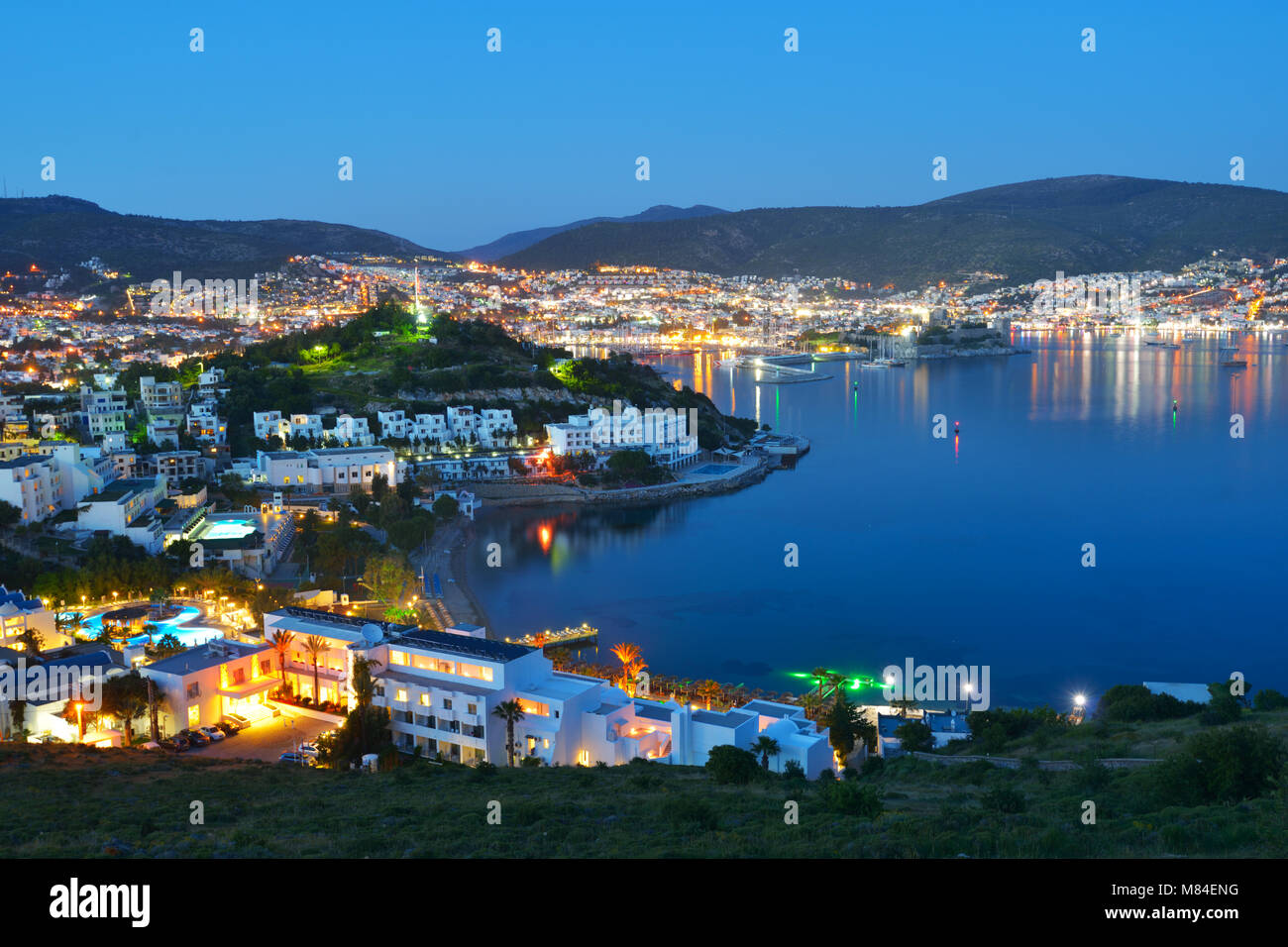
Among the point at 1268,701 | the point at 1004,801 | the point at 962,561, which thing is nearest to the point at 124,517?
the point at 1004,801

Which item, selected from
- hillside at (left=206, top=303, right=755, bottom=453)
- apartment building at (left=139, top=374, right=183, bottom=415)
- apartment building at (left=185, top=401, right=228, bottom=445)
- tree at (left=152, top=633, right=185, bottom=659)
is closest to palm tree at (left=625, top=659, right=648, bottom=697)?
tree at (left=152, top=633, right=185, bottom=659)

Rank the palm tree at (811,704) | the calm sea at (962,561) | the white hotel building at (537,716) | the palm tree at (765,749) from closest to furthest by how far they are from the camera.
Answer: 1. the palm tree at (765,749)
2. the white hotel building at (537,716)
3. the palm tree at (811,704)
4. the calm sea at (962,561)

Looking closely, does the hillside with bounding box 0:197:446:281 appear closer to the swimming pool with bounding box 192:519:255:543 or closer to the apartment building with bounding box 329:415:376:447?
the apartment building with bounding box 329:415:376:447

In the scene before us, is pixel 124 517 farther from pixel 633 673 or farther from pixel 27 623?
pixel 633 673

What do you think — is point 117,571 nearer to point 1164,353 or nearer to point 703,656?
point 703,656

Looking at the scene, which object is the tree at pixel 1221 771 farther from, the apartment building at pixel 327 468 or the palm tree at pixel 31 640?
the apartment building at pixel 327 468

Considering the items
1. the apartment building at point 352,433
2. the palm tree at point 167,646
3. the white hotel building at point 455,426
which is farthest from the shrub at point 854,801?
the white hotel building at point 455,426

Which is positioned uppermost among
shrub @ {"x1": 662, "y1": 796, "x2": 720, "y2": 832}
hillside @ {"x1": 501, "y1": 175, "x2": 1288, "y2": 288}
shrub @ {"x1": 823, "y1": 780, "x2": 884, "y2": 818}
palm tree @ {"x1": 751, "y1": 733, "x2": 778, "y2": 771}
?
hillside @ {"x1": 501, "y1": 175, "x2": 1288, "y2": 288}
